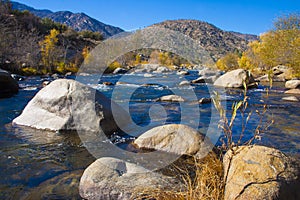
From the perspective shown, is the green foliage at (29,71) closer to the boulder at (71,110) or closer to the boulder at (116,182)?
the boulder at (71,110)

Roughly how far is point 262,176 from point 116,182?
1961 millimetres

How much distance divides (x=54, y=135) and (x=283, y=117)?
835 centimetres

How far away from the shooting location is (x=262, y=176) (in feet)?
8.62

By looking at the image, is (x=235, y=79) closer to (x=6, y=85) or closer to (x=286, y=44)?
(x=286, y=44)

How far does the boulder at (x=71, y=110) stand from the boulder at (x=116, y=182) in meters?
2.82

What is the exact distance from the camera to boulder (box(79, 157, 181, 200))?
10.9ft

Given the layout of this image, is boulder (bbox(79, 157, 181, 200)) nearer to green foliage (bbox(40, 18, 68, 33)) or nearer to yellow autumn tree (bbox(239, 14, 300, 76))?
yellow autumn tree (bbox(239, 14, 300, 76))

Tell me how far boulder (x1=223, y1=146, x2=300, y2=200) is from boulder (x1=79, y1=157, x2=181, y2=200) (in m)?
0.88

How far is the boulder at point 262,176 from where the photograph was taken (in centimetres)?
253

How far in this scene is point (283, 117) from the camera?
9211 millimetres

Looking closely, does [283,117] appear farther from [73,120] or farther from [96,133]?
[73,120]

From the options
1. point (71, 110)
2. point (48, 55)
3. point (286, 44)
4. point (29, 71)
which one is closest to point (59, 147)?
point (71, 110)

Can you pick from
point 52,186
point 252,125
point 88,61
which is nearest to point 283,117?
point 252,125

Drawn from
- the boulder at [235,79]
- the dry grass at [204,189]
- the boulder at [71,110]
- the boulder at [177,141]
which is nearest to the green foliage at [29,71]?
the boulder at [235,79]
